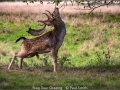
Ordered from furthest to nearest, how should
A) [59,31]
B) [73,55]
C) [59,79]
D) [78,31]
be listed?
[78,31]
[73,55]
[59,31]
[59,79]

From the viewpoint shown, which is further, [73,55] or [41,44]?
[73,55]

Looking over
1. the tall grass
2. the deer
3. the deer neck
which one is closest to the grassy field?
the tall grass

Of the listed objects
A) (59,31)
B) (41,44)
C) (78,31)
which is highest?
(59,31)

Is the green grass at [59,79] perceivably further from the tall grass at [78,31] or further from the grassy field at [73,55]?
the tall grass at [78,31]

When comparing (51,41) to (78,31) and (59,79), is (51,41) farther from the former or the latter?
(78,31)

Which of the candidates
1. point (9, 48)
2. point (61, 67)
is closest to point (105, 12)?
point (9, 48)

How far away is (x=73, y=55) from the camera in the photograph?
18609 mm

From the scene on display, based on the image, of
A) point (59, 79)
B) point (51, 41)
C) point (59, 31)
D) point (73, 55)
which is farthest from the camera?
point (73, 55)

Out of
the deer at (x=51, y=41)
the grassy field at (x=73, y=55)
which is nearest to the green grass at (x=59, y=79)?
the grassy field at (x=73, y=55)

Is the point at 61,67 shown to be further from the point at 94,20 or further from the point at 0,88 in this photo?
the point at 94,20

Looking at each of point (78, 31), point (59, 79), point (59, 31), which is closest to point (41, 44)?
point (59, 31)

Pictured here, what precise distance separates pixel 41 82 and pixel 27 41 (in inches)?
98.1

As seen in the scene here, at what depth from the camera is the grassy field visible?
1056 cm

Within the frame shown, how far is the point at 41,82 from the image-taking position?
1047cm
